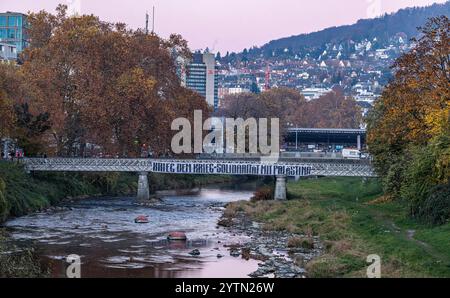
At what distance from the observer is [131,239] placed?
50.6 metres

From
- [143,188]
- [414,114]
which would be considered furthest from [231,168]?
[414,114]

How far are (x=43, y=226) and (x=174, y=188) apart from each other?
4181 cm

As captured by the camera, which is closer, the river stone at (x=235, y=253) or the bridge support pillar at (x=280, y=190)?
the river stone at (x=235, y=253)

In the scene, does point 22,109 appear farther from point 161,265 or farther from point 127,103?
point 161,265

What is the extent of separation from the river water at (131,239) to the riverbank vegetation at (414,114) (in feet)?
35.5

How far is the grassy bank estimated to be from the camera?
36.8m

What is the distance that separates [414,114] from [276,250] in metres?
15.7

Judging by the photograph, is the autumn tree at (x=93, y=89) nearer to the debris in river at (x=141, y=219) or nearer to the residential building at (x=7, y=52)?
the debris in river at (x=141, y=219)

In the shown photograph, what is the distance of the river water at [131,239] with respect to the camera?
1581 inches

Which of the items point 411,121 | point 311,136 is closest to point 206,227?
point 411,121

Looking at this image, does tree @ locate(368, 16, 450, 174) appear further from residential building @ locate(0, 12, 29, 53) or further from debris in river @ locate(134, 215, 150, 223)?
residential building @ locate(0, 12, 29, 53)

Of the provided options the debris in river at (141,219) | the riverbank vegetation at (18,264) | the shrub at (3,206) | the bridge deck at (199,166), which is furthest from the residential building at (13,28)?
the riverbank vegetation at (18,264)

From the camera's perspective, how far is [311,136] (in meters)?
156

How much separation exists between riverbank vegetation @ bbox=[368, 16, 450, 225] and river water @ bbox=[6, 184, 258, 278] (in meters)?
10.8
